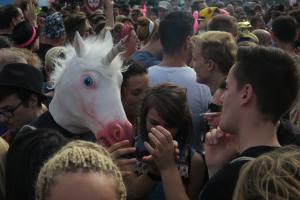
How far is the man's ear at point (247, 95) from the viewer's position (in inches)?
108

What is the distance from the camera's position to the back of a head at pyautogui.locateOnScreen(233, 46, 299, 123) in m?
2.73

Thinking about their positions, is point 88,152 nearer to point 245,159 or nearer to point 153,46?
point 245,159

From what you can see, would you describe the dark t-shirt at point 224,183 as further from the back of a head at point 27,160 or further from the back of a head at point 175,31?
the back of a head at point 175,31

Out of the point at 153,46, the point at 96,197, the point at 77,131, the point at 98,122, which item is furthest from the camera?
the point at 153,46

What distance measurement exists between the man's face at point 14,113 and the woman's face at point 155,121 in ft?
2.62

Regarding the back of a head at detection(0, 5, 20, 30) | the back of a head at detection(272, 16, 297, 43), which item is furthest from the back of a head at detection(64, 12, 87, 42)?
the back of a head at detection(272, 16, 297, 43)

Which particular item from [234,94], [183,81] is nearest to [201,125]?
[183,81]

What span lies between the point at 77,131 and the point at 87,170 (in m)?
1.80

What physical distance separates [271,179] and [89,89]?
1818mm

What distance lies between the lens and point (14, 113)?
11.2 feet

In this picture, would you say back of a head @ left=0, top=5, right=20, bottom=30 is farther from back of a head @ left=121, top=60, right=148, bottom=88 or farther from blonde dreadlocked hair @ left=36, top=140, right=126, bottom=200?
blonde dreadlocked hair @ left=36, top=140, right=126, bottom=200

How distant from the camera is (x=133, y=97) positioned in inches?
152

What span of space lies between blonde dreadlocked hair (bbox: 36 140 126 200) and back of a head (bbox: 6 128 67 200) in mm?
379

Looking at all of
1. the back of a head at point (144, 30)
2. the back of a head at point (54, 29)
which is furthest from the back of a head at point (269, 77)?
the back of a head at point (144, 30)
